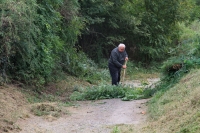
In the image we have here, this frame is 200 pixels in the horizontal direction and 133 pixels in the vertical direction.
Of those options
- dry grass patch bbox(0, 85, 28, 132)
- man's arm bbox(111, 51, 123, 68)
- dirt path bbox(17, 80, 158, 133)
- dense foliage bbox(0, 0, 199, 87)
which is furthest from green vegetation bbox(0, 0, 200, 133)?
man's arm bbox(111, 51, 123, 68)

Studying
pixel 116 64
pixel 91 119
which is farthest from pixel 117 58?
pixel 91 119

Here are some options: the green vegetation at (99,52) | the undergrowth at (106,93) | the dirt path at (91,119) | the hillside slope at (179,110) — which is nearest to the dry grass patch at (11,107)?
the dirt path at (91,119)

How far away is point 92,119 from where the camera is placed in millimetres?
9430

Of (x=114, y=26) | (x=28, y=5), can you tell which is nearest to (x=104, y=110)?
(x=28, y=5)

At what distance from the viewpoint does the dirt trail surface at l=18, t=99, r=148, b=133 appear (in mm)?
8364

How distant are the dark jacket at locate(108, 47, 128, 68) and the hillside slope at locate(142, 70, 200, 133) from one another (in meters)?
4.35

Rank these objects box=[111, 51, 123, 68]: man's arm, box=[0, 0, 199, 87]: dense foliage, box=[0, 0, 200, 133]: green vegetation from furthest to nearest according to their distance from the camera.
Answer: box=[111, 51, 123, 68]: man's arm → box=[0, 0, 199, 87]: dense foliage → box=[0, 0, 200, 133]: green vegetation

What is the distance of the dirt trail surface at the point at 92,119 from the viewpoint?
8.36 metres

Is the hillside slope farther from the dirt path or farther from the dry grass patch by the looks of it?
the dry grass patch

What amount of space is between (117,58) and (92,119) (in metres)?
5.68

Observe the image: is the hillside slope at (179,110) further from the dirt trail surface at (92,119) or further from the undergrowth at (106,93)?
the undergrowth at (106,93)

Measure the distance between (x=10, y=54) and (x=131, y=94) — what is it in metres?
4.16

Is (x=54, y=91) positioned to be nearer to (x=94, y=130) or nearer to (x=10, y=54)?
(x=10, y=54)

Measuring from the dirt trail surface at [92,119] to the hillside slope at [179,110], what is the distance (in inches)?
22.2
